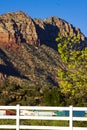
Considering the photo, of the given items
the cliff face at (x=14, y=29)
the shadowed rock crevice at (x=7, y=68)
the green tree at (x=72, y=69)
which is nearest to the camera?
the green tree at (x=72, y=69)

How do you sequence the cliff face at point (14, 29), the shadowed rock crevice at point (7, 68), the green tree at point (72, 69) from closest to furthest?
the green tree at point (72, 69) → the shadowed rock crevice at point (7, 68) → the cliff face at point (14, 29)

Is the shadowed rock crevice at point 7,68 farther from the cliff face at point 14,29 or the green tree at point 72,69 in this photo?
the green tree at point 72,69

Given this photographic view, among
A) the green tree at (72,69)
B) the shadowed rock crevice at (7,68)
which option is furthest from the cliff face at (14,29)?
the green tree at (72,69)

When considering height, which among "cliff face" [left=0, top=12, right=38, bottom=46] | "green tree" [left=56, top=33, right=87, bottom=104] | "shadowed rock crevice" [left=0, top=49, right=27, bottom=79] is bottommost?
"green tree" [left=56, top=33, right=87, bottom=104]

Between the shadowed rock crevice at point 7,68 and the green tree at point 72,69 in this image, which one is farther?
the shadowed rock crevice at point 7,68

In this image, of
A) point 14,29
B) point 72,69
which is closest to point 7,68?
point 14,29

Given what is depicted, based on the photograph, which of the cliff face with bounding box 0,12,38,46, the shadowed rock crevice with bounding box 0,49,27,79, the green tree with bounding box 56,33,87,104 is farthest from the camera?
the cliff face with bounding box 0,12,38,46

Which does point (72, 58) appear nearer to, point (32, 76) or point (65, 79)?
point (65, 79)

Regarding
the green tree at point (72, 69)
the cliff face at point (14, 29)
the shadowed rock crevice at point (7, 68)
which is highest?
the cliff face at point (14, 29)

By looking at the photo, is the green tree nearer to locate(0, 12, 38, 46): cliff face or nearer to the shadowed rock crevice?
the shadowed rock crevice

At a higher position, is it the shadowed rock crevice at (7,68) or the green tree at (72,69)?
the shadowed rock crevice at (7,68)

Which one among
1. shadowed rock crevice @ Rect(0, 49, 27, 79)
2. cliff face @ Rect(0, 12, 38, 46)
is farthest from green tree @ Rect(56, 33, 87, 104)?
cliff face @ Rect(0, 12, 38, 46)

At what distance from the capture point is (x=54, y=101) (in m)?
66.1

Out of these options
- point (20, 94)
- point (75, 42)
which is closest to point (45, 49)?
point (20, 94)
